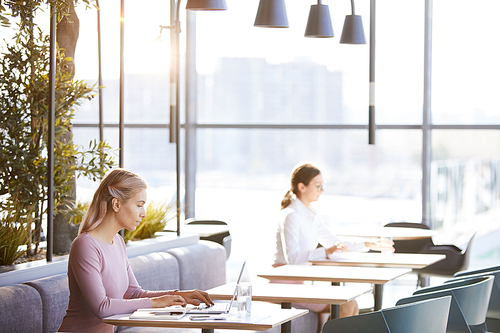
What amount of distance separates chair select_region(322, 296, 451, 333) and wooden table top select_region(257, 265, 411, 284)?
856 millimetres

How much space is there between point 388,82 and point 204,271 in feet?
13.3

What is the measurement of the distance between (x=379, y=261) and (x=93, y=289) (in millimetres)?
2396

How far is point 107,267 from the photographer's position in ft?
9.82

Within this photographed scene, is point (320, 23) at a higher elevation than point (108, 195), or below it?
higher

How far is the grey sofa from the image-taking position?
3.18 metres

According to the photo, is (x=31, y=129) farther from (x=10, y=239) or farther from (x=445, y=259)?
(x=445, y=259)

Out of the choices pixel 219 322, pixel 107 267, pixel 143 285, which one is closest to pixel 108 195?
pixel 107 267

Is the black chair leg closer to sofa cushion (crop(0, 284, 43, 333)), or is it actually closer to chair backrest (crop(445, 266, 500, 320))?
chair backrest (crop(445, 266, 500, 320))

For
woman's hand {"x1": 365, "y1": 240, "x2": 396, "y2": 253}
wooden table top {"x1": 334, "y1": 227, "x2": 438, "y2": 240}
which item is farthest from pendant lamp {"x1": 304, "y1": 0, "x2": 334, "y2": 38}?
wooden table top {"x1": 334, "y1": 227, "x2": 438, "y2": 240}

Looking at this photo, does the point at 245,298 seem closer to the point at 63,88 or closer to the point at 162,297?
the point at 162,297

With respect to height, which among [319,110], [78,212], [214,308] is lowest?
[214,308]

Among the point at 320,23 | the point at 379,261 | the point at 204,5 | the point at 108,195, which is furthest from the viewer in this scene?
the point at 320,23

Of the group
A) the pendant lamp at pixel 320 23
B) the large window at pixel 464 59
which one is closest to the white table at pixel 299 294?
the pendant lamp at pixel 320 23

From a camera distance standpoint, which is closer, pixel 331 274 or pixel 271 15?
pixel 331 274
